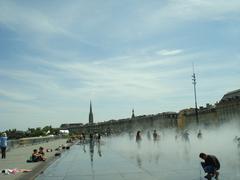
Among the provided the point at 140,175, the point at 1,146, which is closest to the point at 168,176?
the point at 140,175

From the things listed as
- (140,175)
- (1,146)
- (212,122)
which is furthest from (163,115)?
(140,175)

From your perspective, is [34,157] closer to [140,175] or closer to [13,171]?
[13,171]

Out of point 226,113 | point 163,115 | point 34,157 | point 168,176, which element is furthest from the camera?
point 163,115

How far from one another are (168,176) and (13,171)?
20.3 ft

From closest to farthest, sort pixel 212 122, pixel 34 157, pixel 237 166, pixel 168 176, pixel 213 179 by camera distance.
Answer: pixel 213 179, pixel 168 176, pixel 237 166, pixel 34 157, pixel 212 122

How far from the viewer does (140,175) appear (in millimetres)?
15008

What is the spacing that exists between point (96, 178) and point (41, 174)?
118 inches

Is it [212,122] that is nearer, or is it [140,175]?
[140,175]

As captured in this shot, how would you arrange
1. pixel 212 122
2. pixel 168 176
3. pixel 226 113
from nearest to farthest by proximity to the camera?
pixel 168 176, pixel 226 113, pixel 212 122

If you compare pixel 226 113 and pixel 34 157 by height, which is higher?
pixel 226 113

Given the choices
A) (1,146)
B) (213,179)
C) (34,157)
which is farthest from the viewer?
(1,146)

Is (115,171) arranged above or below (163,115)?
below

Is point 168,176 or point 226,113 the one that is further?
point 226,113

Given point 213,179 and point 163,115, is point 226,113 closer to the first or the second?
point 163,115
